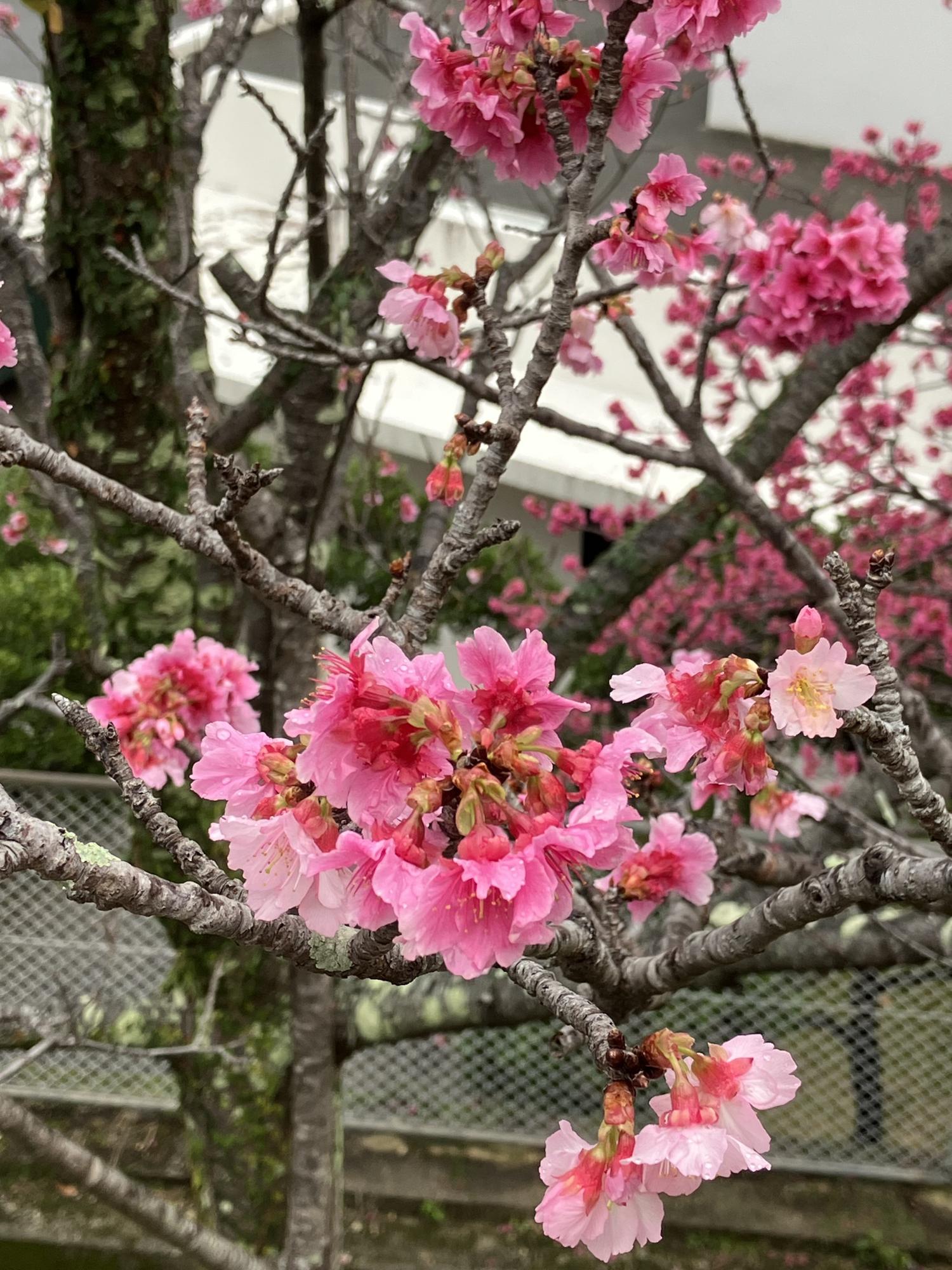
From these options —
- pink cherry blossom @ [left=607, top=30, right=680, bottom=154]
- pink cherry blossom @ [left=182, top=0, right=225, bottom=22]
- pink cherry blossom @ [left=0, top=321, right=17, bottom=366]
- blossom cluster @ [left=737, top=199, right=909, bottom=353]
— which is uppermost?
pink cherry blossom @ [left=182, top=0, right=225, bottom=22]

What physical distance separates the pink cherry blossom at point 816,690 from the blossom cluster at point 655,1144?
0.26 m

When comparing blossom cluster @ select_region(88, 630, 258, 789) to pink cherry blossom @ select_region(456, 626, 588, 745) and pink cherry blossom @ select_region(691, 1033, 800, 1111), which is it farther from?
pink cherry blossom @ select_region(691, 1033, 800, 1111)

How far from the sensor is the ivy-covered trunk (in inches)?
77.0

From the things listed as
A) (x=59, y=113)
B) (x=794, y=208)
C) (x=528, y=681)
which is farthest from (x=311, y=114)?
(x=794, y=208)

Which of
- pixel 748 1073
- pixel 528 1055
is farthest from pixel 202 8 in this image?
pixel 748 1073

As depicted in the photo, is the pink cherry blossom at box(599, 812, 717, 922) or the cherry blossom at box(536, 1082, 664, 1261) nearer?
the cherry blossom at box(536, 1082, 664, 1261)

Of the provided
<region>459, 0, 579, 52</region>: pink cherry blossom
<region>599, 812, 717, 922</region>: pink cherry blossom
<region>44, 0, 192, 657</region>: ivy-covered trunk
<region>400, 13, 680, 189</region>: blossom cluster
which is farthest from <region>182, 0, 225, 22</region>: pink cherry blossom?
<region>599, 812, 717, 922</region>: pink cherry blossom

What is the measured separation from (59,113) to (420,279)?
1.12 m

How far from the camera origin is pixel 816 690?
798mm

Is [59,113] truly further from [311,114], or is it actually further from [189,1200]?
[189,1200]

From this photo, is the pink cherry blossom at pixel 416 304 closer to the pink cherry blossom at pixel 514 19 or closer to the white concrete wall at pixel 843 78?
the pink cherry blossom at pixel 514 19

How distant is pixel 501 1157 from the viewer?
13.1 ft

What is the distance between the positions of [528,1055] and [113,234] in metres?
3.32

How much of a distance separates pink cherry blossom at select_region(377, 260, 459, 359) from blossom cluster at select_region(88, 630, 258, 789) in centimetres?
66
